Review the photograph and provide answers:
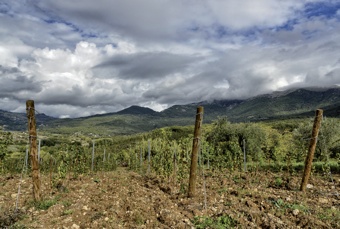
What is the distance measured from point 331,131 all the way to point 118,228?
30.1 metres

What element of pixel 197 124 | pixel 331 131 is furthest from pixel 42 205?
pixel 331 131

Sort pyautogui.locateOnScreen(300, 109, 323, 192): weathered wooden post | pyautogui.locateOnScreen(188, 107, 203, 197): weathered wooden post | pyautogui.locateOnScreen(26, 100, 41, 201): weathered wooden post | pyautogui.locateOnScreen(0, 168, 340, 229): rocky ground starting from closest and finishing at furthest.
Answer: pyautogui.locateOnScreen(0, 168, 340, 229): rocky ground
pyautogui.locateOnScreen(26, 100, 41, 201): weathered wooden post
pyautogui.locateOnScreen(188, 107, 203, 197): weathered wooden post
pyautogui.locateOnScreen(300, 109, 323, 192): weathered wooden post

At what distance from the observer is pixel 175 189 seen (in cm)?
1457

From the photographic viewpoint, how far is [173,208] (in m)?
10.4

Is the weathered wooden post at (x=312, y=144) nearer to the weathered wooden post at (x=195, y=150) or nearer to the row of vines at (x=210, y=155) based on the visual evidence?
the row of vines at (x=210, y=155)

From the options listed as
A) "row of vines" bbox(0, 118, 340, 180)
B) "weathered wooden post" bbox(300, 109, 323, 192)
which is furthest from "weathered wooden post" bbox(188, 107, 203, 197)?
"weathered wooden post" bbox(300, 109, 323, 192)

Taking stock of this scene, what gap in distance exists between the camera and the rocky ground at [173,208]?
29.6 ft

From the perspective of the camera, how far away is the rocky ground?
9.02m

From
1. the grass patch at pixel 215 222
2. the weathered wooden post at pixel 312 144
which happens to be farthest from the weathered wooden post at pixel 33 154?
the weathered wooden post at pixel 312 144

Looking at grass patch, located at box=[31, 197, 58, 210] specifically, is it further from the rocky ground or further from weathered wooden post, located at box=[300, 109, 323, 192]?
weathered wooden post, located at box=[300, 109, 323, 192]

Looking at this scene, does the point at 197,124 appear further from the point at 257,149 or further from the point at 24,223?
the point at 257,149

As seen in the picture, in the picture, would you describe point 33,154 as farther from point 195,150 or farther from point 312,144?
point 312,144

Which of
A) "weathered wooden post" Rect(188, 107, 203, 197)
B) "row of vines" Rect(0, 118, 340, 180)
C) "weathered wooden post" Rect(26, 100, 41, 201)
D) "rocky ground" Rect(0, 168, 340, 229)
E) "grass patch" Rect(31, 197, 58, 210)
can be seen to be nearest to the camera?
"rocky ground" Rect(0, 168, 340, 229)

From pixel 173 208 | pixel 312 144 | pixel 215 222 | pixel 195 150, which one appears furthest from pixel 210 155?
pixel 215 222
